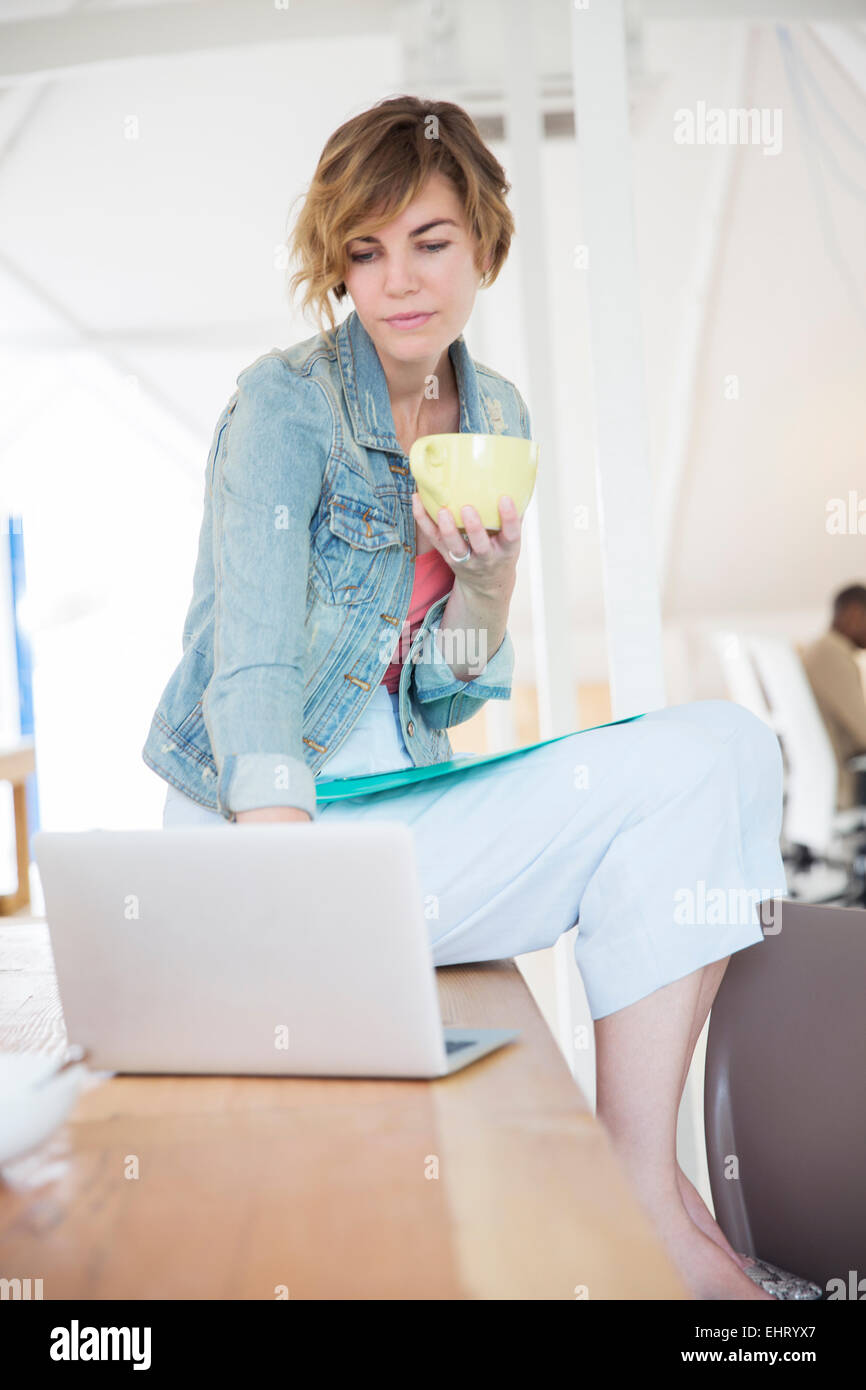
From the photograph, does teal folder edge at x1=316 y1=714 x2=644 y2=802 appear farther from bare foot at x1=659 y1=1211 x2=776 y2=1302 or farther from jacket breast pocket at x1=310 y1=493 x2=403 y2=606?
bare foot at x1=659 y1=1211 x2=776 y2=1302

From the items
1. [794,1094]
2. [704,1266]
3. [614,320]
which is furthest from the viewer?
[614,320]

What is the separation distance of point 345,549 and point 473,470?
0.72 ft

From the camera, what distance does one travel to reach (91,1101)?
2.06 feet

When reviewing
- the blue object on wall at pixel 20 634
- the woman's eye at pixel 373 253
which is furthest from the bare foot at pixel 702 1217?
the blue object on wall at pixel 20 634

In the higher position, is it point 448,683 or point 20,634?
point 20,634

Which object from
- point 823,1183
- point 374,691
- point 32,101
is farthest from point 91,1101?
point 32,101

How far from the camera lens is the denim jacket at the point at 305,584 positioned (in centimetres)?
89

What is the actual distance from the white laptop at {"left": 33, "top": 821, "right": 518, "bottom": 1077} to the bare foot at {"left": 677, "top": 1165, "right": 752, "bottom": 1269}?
22cm

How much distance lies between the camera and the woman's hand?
88cm

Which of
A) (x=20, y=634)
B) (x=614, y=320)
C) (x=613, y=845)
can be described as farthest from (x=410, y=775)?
(x=20, y=634)

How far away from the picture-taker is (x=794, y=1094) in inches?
39.2

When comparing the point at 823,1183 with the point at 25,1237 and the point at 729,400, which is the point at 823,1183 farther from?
the point at 729,400

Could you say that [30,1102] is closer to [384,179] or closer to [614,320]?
[384,179]

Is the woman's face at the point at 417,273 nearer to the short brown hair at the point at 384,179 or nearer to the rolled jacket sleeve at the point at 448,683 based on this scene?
the short brown hair at the point at 384,179
